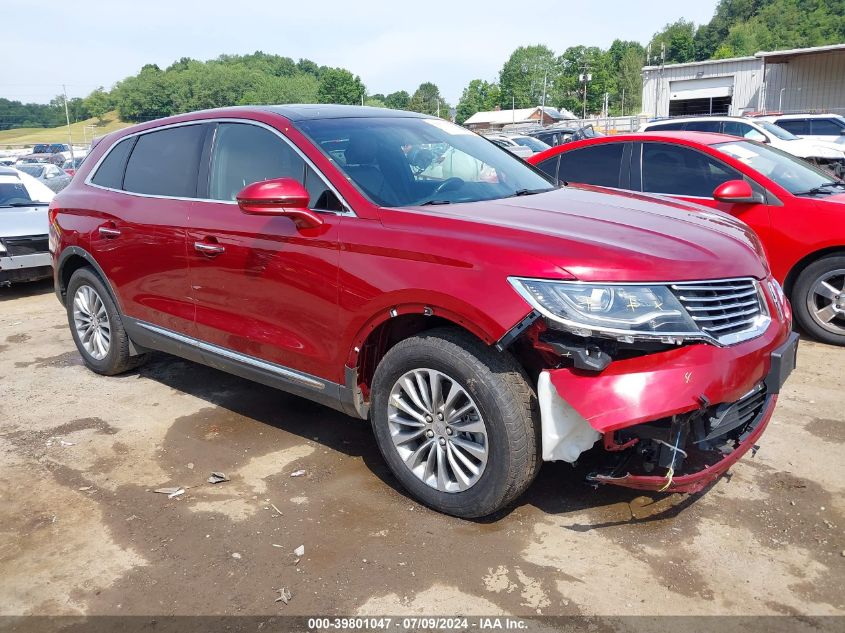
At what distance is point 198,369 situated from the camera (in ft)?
18.5

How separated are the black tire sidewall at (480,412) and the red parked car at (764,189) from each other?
10.3 ft

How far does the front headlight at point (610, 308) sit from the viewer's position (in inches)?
107

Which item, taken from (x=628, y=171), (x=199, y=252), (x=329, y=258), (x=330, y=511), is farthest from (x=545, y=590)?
(x=628, y=171)

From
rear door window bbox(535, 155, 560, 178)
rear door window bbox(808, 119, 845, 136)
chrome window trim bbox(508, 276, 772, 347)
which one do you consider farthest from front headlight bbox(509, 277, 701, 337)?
rear door window bbox(808, 119, 845, 136)

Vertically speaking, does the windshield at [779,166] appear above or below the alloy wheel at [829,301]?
above

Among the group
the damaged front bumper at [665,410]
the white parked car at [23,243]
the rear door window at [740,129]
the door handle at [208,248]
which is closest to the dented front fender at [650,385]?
the damaged front bumper at [665,410]

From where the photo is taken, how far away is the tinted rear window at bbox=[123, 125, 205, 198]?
14.3ft

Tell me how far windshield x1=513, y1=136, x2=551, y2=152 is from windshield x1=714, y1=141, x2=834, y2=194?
60.4 feet

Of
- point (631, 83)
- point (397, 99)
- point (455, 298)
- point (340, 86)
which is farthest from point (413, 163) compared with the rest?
point (397, 99)

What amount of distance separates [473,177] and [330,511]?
190 cm

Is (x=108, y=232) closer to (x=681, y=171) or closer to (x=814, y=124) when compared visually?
(x=681, y=171)

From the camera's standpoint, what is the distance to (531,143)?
2569cm

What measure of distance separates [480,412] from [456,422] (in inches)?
7.6

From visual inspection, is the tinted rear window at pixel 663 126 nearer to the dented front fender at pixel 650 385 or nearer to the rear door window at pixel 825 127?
the rear door window at pixel 825 127
